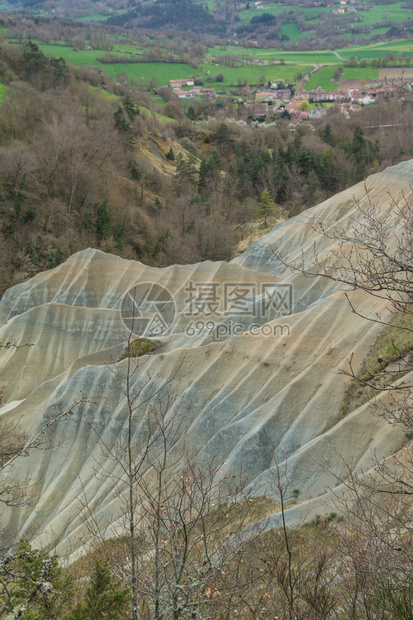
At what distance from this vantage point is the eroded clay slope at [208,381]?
61.7ft

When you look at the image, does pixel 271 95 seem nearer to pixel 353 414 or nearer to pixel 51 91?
pixel 51 91

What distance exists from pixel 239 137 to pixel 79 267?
5817 cm

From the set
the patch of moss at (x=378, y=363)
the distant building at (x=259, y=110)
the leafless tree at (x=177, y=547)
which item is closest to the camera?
the leafless tree at (x=177, y=547)

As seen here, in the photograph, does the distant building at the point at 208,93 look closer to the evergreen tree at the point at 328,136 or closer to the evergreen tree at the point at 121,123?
the evergreen tree at the point at 328,136

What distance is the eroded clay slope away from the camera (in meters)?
18.8

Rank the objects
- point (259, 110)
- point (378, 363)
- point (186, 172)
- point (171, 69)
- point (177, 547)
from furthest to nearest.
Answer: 1. point (171, 69)
2. point (259, 110)
3. point (186, 172)
4. point (378, 363)
5. point (177, 547)

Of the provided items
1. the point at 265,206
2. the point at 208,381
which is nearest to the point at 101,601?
the point at 208,381

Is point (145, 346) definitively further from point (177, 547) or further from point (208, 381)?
point (177, 547)

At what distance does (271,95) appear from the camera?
137625 millimetres

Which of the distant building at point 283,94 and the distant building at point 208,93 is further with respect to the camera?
the distant building at point 283,94

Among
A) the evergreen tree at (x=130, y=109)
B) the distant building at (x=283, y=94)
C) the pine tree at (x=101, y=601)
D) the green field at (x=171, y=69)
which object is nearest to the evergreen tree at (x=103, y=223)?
the evergreen tree at (x=130, y=109)

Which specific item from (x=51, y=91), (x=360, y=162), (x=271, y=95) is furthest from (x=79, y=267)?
(x=271, y=95)

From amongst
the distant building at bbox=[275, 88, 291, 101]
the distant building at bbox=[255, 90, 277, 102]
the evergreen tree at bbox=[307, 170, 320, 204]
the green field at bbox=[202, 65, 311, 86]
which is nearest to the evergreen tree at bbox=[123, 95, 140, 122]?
the evergreen tree at bbox=[307, 170, 320, 204]

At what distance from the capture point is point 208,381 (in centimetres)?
2391
